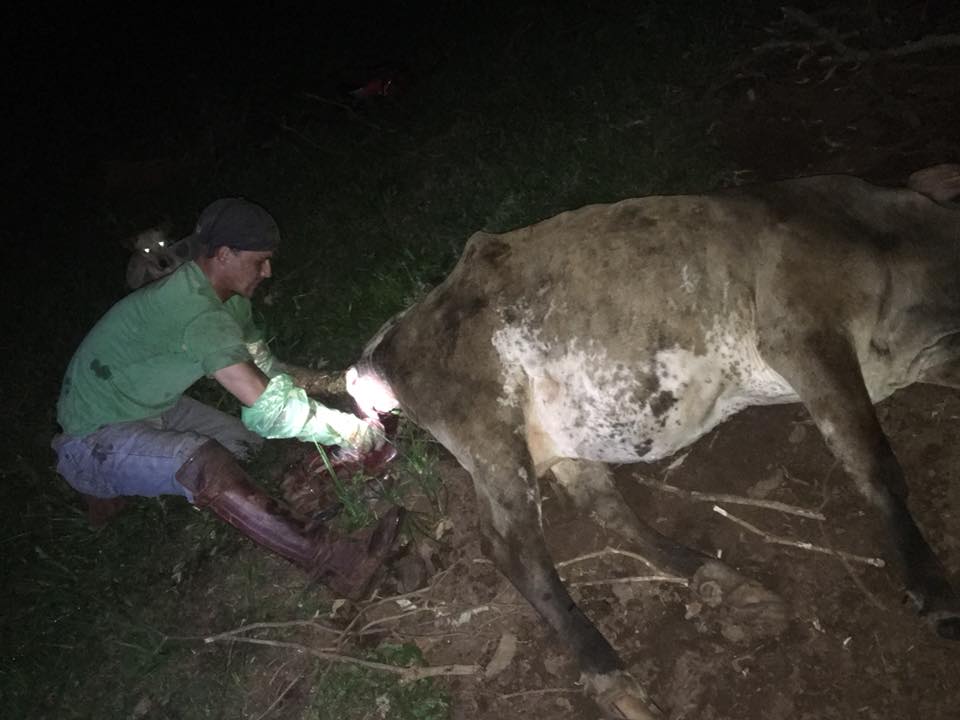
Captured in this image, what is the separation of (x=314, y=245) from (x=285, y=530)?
12.2ft

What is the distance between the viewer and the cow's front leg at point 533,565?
2.96 metres

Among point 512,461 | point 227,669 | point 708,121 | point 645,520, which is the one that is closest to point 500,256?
point 512,461

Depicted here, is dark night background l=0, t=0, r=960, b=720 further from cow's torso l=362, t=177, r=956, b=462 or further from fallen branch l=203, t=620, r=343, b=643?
cow's torso l=362, t=177, r=956, b=462

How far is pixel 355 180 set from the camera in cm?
788

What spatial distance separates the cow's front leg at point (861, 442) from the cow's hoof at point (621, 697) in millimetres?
1075

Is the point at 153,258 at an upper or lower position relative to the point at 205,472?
upper

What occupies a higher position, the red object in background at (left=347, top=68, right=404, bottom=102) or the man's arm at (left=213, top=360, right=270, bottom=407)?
the man's arm at (left=213, top=360, right=270, bottom=407)

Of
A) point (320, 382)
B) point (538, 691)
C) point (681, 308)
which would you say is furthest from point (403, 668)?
point (681, 308)

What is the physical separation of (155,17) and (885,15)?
597 inches

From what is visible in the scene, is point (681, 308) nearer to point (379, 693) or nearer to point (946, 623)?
point (946, 623)

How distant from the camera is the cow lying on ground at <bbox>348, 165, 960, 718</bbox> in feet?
9.99

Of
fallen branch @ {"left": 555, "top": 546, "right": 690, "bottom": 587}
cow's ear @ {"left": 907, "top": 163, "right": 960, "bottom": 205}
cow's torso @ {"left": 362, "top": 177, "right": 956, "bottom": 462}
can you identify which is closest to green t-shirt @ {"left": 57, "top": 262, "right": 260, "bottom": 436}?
cow's torso @ {"left": 362, "top": 177, "right": 956, "bottom": 462}

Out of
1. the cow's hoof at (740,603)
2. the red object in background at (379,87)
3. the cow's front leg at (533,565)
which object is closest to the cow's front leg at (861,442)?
the cow's hoof at (740,603)

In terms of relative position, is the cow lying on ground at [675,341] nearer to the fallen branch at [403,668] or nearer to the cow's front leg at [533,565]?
the cow's front leg at [533,565]
